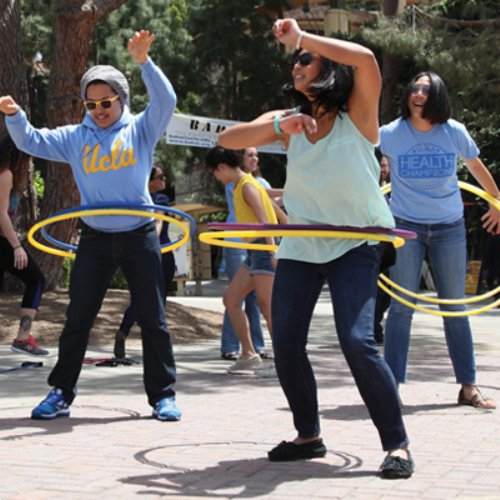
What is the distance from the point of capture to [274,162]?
2297 cm

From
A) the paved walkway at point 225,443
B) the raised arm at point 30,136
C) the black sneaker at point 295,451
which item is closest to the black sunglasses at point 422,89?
the paved walkway at point 225,443

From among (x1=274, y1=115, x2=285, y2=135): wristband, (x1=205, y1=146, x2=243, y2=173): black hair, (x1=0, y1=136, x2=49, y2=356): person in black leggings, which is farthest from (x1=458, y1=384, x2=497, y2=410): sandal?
(x1=0, y1=136, x2=49, y2=356): person in black leggings

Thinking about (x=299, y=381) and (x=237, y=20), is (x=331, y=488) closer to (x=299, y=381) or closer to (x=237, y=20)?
(x=299, y=381)

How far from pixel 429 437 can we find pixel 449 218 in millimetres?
1591

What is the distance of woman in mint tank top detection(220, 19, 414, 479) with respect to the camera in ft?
10.6

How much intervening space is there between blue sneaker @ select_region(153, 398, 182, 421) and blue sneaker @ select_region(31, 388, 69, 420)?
566 millimetres

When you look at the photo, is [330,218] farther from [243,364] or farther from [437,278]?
[243,364]

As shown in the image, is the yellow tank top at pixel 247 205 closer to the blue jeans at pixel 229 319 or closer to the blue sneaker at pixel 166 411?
the blue jeans at pixel 229 319

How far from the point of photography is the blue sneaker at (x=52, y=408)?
14.6 ft

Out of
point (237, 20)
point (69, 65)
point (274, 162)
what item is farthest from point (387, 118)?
point (69, 65)

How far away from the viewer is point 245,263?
262 inches

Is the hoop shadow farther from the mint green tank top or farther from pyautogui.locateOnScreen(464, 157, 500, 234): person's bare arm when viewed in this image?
pyautogui.locateOnScreen(464, 157, 500, 234): person's bare arm

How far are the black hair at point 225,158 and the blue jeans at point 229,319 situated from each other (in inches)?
35.7

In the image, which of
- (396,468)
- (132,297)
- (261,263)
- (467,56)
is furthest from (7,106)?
(467,56)
